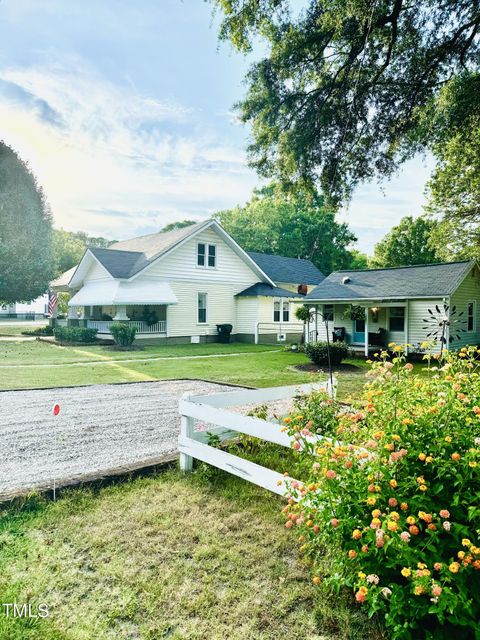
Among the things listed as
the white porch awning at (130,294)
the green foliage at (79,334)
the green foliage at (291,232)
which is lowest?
the green foliage at (79,334)

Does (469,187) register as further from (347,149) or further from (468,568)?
(468,568)

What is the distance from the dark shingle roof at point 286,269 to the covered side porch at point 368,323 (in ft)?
26.0

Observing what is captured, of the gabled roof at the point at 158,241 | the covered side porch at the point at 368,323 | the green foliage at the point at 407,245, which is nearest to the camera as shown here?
the covered side porch at the point at 368,323

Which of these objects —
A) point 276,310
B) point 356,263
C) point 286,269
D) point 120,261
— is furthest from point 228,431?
point 356,263

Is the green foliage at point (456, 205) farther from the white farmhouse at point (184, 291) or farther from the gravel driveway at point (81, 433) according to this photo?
the gravel driveway at point (81, 433)

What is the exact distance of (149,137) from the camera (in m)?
15.7

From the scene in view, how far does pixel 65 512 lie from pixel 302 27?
11.6 m

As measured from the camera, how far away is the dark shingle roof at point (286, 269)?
95.3 feet

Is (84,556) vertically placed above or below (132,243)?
below

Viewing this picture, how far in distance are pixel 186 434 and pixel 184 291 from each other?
19.3 m

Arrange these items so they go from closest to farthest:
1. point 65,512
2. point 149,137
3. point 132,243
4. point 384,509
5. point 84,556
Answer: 1. point 384,509
2. point 84,556
3. point 65,512
4. point 149,137
5. point 132,243

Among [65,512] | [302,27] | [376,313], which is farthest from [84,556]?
[376,313]

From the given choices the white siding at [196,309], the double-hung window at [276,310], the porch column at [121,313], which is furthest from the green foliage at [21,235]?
the double-hung window at [276,310]

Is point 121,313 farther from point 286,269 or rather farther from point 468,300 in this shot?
point 468,300
